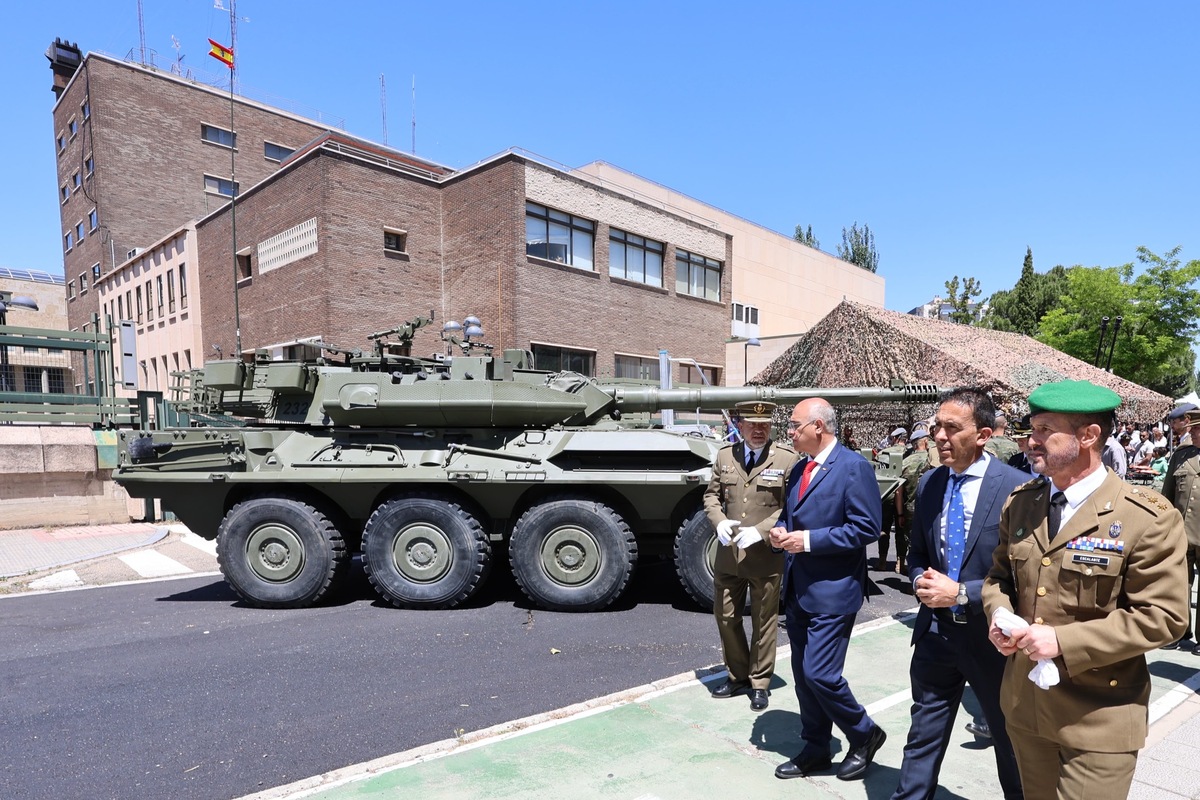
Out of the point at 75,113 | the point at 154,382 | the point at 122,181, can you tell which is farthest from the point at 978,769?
the point at 75,113

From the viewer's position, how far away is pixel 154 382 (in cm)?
3003

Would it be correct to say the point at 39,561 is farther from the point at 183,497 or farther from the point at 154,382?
the point at 154,382

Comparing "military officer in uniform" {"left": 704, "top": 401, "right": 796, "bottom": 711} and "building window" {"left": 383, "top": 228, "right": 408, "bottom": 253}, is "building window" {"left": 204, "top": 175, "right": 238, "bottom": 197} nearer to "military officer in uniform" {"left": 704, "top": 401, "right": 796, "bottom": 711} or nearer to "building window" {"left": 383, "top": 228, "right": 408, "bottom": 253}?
"building window" {"left": 383, "top": 228, "right": 408, "bottom": 253}

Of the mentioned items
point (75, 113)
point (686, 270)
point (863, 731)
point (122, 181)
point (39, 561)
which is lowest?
point (39, 561)

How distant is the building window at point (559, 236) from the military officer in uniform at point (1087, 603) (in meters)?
18.7

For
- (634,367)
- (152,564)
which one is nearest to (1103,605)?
(152,564)

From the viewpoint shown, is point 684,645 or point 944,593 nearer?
point 944,593

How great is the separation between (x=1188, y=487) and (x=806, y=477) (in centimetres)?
353

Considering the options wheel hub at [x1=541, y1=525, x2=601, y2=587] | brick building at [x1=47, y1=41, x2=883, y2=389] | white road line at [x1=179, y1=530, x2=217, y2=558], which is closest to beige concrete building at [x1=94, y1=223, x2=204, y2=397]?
brick building at [x1=47, y1=41, x2=883, y2=389]

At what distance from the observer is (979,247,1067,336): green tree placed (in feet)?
109

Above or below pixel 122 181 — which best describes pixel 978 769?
below

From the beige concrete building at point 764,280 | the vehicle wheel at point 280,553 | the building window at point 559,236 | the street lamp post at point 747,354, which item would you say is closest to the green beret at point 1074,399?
the vehicle wheel at point 280,553

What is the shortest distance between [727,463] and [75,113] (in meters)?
40.9

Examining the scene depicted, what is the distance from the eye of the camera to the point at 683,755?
3477 mm
